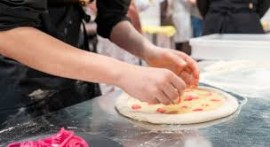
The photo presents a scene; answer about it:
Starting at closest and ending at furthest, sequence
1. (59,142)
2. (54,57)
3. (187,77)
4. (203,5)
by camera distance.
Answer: (59,142), (54,57), (187,77), (203,5)

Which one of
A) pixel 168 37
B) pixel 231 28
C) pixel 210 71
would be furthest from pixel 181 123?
pixel 168 37

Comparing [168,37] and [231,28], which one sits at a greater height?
[231,28]

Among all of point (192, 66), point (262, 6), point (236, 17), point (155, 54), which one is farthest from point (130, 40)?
point (262, 6)

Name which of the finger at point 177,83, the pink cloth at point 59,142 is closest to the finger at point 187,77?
the finger at point 177,83

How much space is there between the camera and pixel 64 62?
2.34 feet

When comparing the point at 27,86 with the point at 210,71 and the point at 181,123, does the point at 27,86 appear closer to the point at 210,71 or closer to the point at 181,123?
the point at 181,123

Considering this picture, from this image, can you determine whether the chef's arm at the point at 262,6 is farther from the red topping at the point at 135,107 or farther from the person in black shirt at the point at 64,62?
the red topping at the point at 135,107

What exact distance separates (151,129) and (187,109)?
5.3 inches

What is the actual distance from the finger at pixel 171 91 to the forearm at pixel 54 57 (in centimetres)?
9

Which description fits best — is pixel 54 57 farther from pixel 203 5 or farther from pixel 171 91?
pixel 203 5

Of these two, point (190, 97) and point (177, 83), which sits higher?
point (177, 83)

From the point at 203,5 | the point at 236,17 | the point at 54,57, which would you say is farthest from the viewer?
the point at 203,5

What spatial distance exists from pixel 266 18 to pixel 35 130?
1.79m

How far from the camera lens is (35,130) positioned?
773 millimetres
